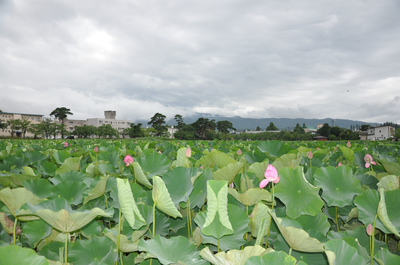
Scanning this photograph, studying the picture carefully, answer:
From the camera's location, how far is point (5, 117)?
88.2m

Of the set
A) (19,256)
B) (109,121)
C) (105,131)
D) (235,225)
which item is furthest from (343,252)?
(109,121)

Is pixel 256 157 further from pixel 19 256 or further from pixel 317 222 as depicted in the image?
pixel 19 256

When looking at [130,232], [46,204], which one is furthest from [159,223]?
[46,204]

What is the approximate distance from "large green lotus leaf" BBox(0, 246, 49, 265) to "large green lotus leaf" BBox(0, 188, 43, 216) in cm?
36

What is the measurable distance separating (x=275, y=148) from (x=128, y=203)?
4.80ft

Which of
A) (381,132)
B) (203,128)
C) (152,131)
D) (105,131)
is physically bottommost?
(105,131)

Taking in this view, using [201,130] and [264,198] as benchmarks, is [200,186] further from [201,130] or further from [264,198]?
[201,130]

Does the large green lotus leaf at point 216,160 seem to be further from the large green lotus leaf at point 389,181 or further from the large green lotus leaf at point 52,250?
the large green lotus leaf at point 52,250

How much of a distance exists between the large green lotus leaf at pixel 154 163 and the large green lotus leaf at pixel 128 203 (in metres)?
0.67

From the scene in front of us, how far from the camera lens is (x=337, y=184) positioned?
47.8 inches

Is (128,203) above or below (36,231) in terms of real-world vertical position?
above

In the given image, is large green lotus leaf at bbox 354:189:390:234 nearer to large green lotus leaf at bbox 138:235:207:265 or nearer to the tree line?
large green lotus leaf at bbox 138:235:207:265

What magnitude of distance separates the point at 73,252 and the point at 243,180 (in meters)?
0.75

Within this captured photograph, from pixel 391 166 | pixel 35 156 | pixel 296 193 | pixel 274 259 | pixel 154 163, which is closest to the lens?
pixel 274 259
